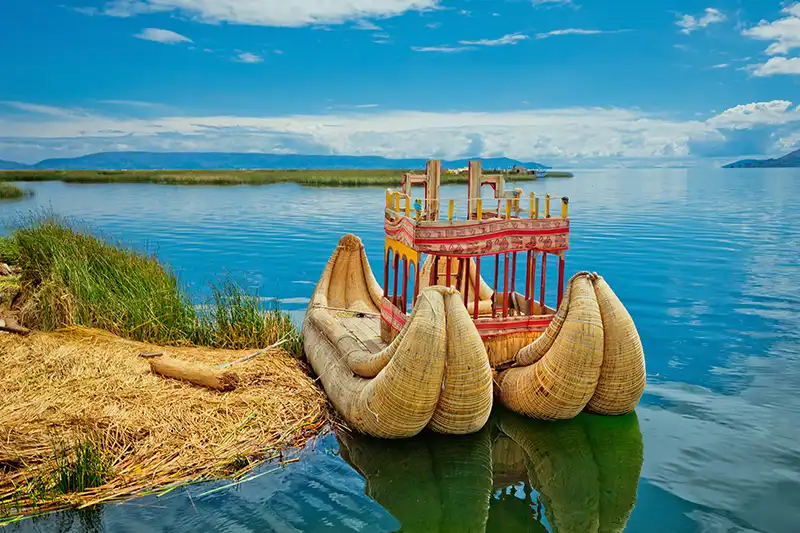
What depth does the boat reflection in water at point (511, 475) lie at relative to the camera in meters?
6.54

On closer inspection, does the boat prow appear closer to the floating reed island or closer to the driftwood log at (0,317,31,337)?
the floating reed island

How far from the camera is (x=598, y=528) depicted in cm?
641

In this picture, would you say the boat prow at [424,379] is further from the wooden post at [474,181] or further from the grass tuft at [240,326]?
the grass tuft at [240,326]

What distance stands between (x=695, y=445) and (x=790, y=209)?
4074 cm

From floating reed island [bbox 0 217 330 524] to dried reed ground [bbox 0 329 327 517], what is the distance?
0.01m

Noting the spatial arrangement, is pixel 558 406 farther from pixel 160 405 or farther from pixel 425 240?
pixel 160 405

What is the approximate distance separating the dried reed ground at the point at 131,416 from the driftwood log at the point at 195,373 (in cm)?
9

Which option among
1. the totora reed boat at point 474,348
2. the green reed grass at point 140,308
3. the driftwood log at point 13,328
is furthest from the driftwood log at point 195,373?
the driftwood log at point 13,328

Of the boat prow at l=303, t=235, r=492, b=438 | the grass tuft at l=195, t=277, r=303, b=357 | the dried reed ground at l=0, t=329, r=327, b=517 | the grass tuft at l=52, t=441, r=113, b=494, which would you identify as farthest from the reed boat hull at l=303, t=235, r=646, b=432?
the grass tuft at l=52, t=441, r=113, b=494

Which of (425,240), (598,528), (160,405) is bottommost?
(598,528)

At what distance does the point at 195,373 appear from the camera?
8.41m

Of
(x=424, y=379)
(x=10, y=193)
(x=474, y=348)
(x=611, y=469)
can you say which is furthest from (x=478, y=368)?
(x=10, y=193)

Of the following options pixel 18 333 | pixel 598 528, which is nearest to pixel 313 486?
pixel 598 528

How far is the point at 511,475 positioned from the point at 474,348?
150 cm
